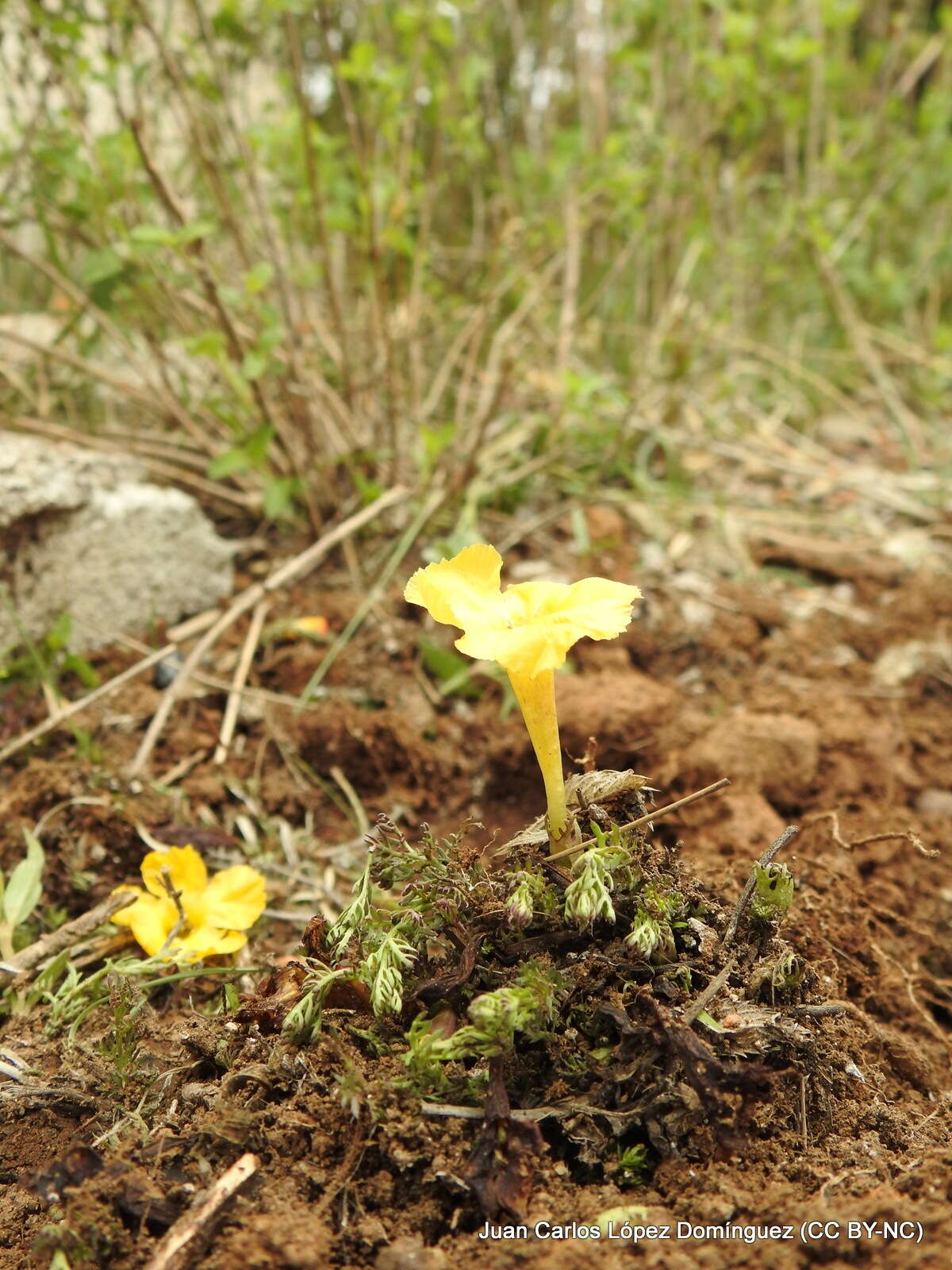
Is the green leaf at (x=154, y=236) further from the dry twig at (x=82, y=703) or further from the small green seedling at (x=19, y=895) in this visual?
the small green seedling at (x=19, y=895)

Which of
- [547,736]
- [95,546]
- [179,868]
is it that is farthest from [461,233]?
[547,736]

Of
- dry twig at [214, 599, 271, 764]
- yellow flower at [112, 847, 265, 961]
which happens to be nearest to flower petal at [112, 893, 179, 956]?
yellow flower at [112, 847, 265, 961]

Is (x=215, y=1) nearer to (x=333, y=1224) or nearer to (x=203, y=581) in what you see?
(x=203, y=581)

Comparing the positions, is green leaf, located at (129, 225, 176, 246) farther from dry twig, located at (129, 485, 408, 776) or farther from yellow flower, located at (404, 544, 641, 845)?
yellow flower, located at (404, 544, 641, 845)

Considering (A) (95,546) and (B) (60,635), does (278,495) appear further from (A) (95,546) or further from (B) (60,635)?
(B) (60,635)

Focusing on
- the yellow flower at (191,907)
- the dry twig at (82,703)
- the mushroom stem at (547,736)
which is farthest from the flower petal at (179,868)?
the mushroom stem at (547,736)

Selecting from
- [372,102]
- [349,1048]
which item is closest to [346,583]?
[372,102]
